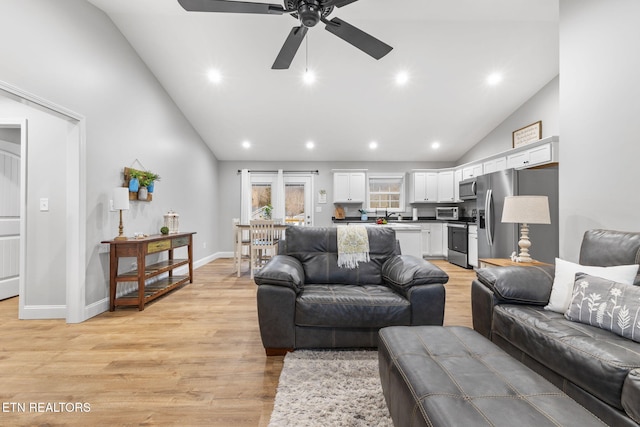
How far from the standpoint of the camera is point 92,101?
2980mm

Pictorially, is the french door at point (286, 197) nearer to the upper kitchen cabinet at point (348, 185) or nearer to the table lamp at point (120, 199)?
the upper kitchen cabinet at point (348, 185)

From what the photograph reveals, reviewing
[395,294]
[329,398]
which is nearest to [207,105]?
[395,294]

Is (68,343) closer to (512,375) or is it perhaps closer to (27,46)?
(27,46)

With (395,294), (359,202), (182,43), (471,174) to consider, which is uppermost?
(182,43)


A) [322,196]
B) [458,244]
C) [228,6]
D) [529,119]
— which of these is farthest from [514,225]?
[228,6]

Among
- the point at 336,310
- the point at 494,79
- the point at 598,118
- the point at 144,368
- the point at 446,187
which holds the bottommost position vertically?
the point at 144,368

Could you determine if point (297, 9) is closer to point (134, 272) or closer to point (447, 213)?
point (134, 272)

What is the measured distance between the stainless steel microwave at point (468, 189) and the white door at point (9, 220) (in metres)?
7.00

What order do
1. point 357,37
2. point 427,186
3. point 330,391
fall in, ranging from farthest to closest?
point 427,186 → point 357,37 → point 330,391

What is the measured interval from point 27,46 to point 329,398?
11.9 ft

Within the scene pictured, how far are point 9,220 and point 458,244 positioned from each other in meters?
7.10

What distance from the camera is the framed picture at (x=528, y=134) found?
4507 millimetres

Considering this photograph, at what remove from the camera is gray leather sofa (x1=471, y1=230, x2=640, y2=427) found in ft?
3.77

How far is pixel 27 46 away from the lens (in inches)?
92.6
